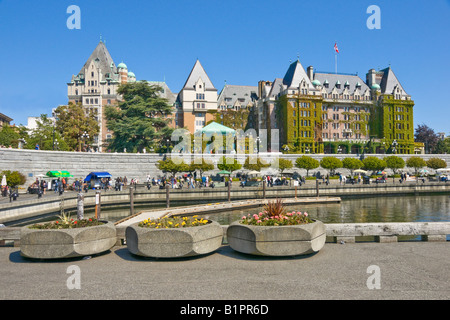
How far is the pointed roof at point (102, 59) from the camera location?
321 ft

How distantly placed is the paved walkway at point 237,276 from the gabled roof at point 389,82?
9681 centimetres

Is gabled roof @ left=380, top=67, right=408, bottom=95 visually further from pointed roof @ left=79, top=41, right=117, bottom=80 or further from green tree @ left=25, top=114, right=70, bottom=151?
green tree @ left=25, top=114, right=70, bottom=151

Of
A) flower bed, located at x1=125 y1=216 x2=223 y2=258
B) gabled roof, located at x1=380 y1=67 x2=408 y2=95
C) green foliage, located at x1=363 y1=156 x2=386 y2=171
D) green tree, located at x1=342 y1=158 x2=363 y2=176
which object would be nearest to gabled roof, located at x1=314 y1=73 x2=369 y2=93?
gabled roof, located at x1=380 y1=67 x2=408 y2=95

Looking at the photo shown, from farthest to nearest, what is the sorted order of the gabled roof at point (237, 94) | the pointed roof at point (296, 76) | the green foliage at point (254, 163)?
the gabled roof at point (237, 94)
the pointed roof at point (296, 76)
the green foliage at point (254, 163)

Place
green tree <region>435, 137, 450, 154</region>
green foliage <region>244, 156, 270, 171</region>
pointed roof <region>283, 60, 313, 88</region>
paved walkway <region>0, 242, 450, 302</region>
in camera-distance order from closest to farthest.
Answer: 1. paved walkway <region>0, 242, 450, 302</region>
2. green foliage <region>244, 156, 270, 171</region>
3. pointed roof <region>283, 60, 313, 88</region>
4. green tree <region>435, 137, 450, 154</region>

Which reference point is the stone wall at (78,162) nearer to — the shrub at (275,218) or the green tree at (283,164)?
the green tree at (283,164)

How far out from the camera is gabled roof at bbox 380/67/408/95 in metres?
95.9

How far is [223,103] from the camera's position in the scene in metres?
97.6

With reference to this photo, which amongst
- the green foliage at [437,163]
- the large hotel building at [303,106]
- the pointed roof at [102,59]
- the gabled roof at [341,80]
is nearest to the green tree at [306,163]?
the large hotel building at [303,106]

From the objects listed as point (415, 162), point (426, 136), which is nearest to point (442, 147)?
point (426, 136)

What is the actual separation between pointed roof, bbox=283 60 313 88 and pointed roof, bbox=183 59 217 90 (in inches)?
775
